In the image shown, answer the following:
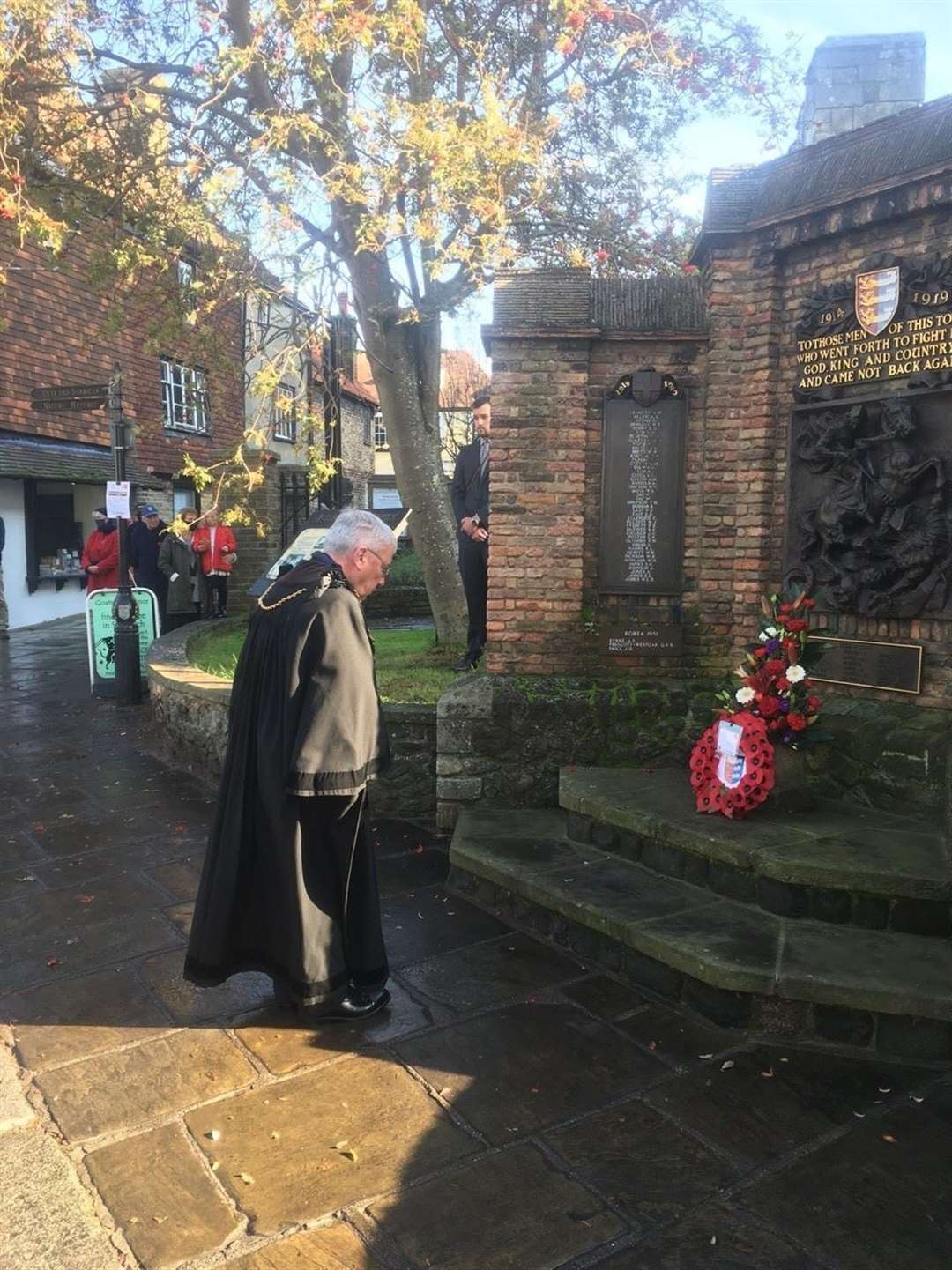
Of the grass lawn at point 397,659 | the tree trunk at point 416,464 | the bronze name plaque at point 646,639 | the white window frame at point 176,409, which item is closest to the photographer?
the bronze name plaque at point 646,639

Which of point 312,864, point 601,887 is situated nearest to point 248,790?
point 312,864

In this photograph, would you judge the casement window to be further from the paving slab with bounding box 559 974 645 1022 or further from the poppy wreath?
the paving slab with bounding box 559 974 645 1022

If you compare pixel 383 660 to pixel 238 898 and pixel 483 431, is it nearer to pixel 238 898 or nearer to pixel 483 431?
pixel 483 431

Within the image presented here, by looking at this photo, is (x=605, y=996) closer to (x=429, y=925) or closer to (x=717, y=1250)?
(x=429, y=925)

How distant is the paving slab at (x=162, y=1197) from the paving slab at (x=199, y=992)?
751 millimetres

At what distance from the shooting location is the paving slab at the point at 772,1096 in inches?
115

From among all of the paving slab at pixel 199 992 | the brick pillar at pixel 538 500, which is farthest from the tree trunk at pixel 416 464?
the paving slab at pixel 199 992

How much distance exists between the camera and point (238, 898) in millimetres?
3609

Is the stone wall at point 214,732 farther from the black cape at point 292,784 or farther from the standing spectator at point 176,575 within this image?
the standing spectator at point 176,575

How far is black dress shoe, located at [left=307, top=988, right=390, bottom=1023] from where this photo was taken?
3635 millimetres

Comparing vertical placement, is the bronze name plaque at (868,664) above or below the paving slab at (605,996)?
above

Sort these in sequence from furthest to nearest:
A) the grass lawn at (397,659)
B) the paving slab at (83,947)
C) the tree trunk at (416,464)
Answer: the tree trunk at (416,464) < the grass lawn at (397,659) < the paving slab at (83,947)

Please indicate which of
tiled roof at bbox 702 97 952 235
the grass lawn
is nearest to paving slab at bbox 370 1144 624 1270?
the grass lawn

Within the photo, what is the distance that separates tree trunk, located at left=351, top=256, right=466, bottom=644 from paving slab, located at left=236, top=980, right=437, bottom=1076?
585 cm
